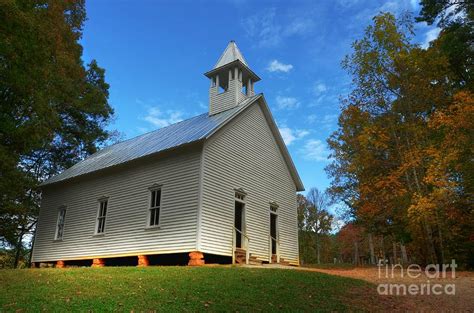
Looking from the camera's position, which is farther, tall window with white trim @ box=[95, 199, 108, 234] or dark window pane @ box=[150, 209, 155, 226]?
tall window with white trim @ box=[95, 199, 108, 234]

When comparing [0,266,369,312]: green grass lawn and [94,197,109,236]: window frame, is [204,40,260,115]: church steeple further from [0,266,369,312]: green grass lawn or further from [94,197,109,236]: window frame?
[0,266,369,312]: green grass lawn

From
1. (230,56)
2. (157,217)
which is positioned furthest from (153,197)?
(230,56)

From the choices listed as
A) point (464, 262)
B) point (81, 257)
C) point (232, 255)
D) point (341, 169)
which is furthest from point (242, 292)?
point (341, 169)

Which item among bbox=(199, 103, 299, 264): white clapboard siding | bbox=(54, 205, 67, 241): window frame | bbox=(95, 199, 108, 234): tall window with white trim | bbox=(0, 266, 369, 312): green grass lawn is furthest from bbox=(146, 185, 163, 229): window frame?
bbox=(54, 205, 67, 241): window frame

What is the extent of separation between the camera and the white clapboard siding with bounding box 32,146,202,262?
14.9 metres

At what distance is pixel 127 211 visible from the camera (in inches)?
676

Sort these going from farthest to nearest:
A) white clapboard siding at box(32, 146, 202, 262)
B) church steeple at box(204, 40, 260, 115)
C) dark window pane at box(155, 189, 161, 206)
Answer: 1. church steeple at box(204, 40, 260, 115)
2. dark window pane at box(155, 189, 161, 206)
3. white clapboard siding at box(32, 146, 202, 262)

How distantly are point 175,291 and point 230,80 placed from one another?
1398 centimetres

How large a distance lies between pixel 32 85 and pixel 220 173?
8.14 metres

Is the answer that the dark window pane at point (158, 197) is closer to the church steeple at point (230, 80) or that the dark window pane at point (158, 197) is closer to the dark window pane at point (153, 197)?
the dark window pane at point (153, 197)

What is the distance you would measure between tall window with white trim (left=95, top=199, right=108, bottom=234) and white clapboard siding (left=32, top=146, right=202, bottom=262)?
26cm

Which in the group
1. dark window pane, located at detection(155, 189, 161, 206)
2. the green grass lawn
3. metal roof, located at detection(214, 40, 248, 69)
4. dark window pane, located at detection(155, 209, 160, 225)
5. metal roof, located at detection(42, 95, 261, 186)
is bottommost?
the green grass lawn

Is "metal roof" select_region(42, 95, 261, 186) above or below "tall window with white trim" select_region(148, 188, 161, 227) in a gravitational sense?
above

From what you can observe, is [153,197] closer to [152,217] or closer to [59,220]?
[152,217]
